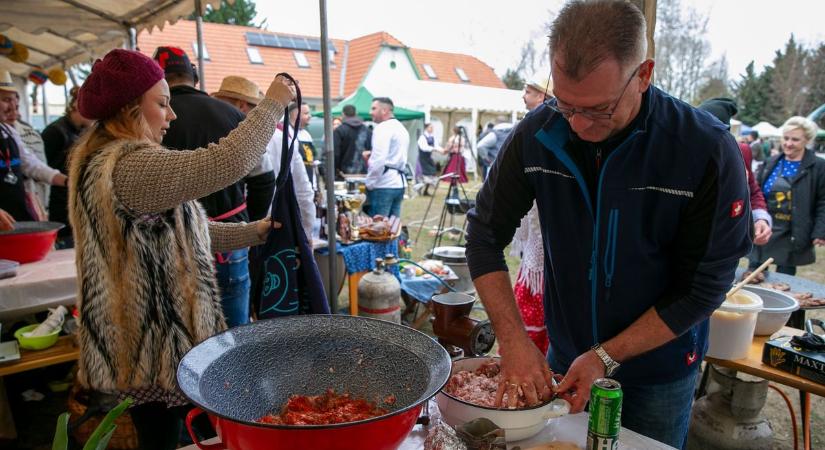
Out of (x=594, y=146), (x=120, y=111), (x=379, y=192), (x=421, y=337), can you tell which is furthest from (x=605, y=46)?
(x=379, y=192)

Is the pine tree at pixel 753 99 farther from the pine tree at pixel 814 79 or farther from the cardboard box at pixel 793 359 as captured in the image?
the cardboard box at pixel 793 359

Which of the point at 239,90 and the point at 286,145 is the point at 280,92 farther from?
the point at 239,90

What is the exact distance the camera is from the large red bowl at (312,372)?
834 mm

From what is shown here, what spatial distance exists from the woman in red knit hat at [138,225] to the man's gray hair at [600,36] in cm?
98

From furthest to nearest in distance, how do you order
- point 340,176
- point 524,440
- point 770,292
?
point 340,176, point 770,292, point 524,440

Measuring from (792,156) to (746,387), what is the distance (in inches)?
108

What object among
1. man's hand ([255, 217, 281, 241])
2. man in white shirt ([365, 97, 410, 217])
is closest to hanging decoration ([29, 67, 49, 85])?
man in white shirt ([365, 97, 410, 217])

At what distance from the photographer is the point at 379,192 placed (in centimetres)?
630

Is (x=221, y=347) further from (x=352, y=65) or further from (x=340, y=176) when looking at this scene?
(x=352, y=65)

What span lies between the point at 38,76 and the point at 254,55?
40.7ft

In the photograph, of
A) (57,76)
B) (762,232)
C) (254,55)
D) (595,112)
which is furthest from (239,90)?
(254,55)

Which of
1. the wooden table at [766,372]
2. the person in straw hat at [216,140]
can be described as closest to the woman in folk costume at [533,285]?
the wooden table at [766,372]

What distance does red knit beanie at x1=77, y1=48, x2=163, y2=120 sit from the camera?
5.04ft

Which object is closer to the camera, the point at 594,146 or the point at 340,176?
the point at 594,146
